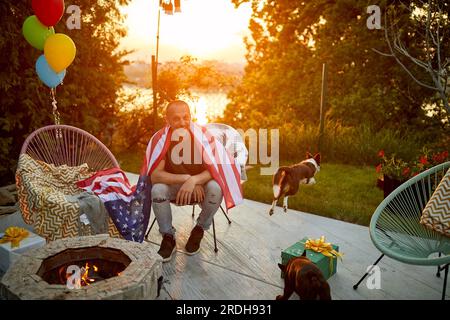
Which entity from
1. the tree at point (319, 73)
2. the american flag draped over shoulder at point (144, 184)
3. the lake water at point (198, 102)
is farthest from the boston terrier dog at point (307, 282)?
the tree at point (319, 73)

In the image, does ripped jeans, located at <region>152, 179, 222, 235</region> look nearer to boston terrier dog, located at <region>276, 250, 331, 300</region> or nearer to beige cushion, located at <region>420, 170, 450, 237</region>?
boston terrier dog, located at <region>276, 250, 331, 300</region>

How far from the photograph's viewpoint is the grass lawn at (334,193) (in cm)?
407

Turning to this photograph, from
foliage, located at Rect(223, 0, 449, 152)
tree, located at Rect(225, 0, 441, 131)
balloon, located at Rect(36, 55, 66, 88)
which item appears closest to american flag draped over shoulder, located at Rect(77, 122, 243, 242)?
balloon, located at Rect(36, 55, 66, 88)

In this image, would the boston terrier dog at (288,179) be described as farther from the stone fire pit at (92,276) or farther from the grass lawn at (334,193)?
the stone fire pit at (92,276)

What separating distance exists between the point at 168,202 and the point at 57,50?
1635mm

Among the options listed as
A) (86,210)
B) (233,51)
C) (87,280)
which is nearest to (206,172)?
(86,210)

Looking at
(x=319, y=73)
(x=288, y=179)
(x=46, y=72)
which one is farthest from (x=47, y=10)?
(x=319, y=73)

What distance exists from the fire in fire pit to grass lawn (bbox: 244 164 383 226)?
7.41 ft

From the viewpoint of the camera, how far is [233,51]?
33.9ft

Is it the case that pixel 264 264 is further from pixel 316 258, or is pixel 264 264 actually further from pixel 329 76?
pixel 329 76

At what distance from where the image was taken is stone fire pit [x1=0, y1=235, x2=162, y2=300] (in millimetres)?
1688

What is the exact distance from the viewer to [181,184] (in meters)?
3.08
